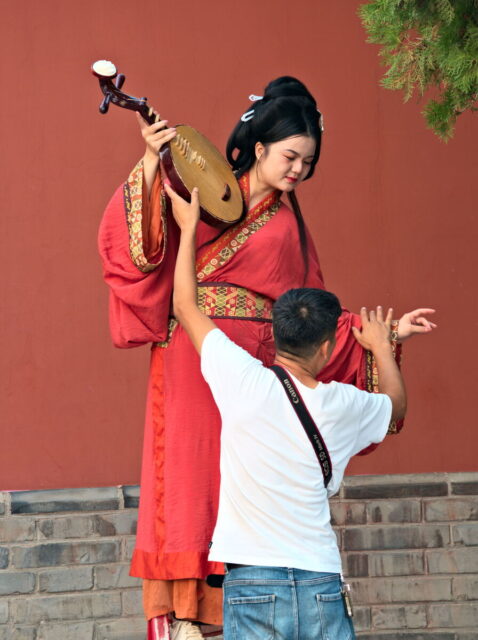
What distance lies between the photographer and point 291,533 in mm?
2867

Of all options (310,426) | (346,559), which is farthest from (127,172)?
(310,426)

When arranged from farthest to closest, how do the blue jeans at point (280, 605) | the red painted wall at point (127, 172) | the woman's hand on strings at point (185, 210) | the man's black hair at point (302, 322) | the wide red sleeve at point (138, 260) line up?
the red painted wall at point (127, 172) < the wide red sleeve at point (138, 260) < the woman's hand on strings at point (185, 210) < the man's black hair at point (302, 322) < the blue jeans at point (280, 605)

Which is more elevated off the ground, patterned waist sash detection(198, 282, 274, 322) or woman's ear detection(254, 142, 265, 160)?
woman's ear detection(254, 142, 265, 160)

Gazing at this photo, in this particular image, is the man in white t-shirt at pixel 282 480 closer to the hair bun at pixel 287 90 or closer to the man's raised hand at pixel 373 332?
the man's raised hand at pixel 373 332

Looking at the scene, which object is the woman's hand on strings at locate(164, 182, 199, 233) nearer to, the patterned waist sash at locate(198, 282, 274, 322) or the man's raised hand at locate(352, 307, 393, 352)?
the patterned waist sash at locate(198, 282, 274, 322)

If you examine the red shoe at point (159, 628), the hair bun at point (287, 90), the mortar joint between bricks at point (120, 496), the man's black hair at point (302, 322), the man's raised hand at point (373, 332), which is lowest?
the red shoe at point (159, 628)

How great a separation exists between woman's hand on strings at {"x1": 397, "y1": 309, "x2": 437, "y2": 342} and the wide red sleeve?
68cm

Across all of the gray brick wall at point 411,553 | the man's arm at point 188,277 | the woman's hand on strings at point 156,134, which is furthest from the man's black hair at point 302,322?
the gray brick wall at point 411,553

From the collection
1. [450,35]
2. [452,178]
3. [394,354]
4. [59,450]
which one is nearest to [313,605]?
[394,354]

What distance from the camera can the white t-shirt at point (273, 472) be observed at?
9.41 feet

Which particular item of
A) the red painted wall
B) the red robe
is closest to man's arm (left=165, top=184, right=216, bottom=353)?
the red robe

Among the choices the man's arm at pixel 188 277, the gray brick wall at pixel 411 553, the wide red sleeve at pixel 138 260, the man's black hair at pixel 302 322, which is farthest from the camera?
the gray brick wall at pixel 411 553

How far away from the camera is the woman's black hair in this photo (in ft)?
11.7

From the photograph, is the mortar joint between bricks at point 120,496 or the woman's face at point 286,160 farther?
the mortar joint between bricks at point 120,496
